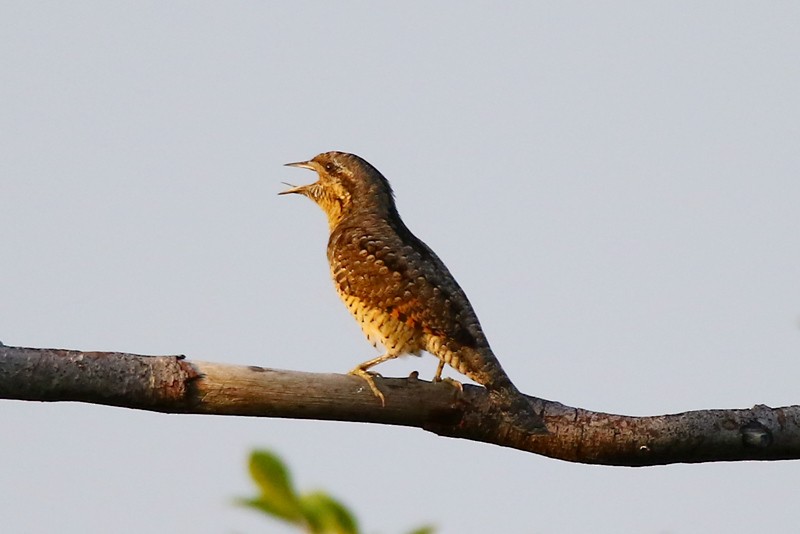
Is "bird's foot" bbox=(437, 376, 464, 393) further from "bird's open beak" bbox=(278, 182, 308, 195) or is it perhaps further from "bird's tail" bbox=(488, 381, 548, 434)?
"bird's open beak" bbox=(278, 182, 308, 195)

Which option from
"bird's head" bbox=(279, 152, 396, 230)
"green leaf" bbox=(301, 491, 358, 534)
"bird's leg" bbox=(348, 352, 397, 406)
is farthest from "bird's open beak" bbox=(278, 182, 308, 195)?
"green leaf" bbox=(301, 491, 358, 534)

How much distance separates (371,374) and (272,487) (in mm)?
3095

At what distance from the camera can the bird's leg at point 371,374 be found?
442cm

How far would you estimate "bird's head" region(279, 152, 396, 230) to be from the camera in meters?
7.42

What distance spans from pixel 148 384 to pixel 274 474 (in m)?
2.67

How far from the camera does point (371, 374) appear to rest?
462cm

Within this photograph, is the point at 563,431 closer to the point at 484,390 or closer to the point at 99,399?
the point at 484,390

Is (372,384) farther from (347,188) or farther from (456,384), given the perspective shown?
(347,188)

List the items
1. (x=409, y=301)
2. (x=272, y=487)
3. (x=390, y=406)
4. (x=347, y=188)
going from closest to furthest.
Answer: (x=272, y=487), (x=390, y=406), (x=409, y=301), (x=347, y=188)

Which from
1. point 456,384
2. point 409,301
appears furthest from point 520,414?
point 409,301

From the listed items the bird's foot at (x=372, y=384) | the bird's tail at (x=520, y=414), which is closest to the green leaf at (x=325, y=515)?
the bird's foot at (x=372, y=384)

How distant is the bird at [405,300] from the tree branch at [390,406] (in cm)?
14

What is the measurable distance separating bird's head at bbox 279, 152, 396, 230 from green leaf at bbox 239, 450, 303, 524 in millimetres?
5713

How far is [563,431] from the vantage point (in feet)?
15.9
